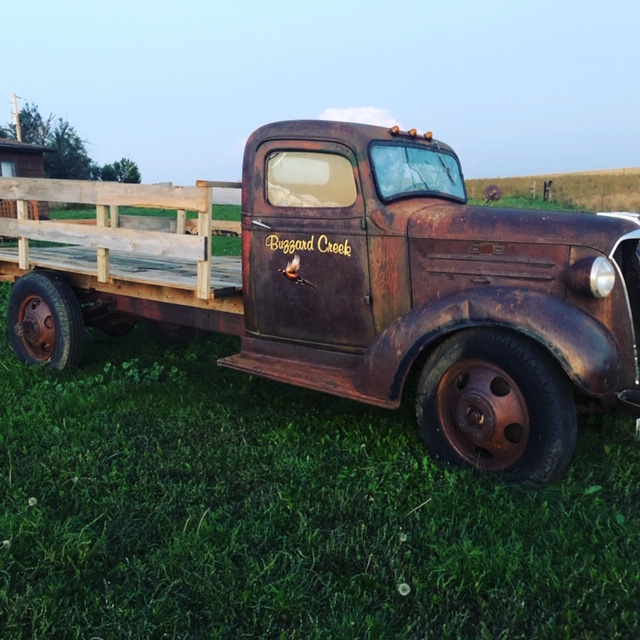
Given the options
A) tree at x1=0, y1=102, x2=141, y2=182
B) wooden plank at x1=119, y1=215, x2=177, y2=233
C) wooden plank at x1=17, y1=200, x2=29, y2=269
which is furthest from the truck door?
tree at x1=0, y1=102, x2=141, y2=182

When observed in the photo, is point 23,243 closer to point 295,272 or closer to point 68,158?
point 295,272

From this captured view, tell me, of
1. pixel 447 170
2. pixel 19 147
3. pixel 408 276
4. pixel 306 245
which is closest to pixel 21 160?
pixel 19 147

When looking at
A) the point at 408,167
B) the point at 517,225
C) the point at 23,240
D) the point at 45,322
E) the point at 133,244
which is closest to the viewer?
the point at 517,225

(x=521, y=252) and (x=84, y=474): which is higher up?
(x=521, y=252)

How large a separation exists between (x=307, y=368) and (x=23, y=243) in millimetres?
3004

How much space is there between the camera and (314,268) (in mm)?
4055

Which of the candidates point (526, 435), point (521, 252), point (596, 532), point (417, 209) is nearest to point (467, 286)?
point (521, 252)

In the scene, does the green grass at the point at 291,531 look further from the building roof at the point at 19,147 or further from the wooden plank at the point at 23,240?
the building roof at the point at 19,147

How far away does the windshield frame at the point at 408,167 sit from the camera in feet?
12.8

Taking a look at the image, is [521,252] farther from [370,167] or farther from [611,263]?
[370,167]

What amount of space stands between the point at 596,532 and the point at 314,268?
83.3 inches

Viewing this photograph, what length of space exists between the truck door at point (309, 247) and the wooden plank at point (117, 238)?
40cm

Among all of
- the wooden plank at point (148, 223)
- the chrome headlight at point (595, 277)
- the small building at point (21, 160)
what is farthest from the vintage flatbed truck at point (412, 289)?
the small building at point (21, 160)

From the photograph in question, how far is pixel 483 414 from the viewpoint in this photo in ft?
11.1
